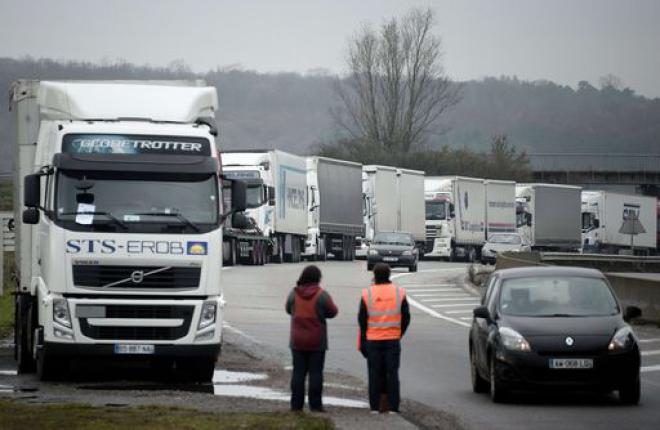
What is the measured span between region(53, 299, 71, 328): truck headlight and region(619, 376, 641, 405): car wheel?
20.1 ft

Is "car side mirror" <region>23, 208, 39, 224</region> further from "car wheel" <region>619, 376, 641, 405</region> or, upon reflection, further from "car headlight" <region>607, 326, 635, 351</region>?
"car wheel" <region>619, 376, 641, 405</region>

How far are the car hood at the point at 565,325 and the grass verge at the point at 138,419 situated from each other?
11.7 feet

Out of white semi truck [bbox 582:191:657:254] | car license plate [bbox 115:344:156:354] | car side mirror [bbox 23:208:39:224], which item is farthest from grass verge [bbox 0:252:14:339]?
white semi truck [bbox 582:191:657:254]

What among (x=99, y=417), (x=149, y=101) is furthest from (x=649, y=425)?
(x=149, y=101)

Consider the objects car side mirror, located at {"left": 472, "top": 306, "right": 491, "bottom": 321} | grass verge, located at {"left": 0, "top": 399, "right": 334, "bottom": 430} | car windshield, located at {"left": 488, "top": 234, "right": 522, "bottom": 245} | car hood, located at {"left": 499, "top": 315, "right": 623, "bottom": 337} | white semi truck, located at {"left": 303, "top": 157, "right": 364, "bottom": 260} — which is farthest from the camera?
car windshield, located at {"left": 488, "top": 234, "right": 522, "bottom": 245}

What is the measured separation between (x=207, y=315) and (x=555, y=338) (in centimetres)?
402

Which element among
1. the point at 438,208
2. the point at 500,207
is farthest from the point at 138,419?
the point at 500,207

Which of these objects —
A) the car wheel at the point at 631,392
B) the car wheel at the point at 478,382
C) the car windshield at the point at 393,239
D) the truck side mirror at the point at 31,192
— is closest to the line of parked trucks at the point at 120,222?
the truck side mirror at the point at 31,192

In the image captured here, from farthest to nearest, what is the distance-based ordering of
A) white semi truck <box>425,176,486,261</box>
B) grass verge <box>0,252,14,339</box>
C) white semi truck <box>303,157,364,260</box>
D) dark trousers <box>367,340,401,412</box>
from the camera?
white semi truck <box>425,176,486,261</box>
white semi truck <box>303,157,364,260</box>
grass verge <box>0,252,14,339</box>
dark trousers <box>367,340,401,412</box>

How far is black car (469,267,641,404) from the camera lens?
16.2m

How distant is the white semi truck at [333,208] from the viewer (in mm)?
63719

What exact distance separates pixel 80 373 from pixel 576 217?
70682 mm

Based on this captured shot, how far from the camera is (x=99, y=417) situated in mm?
13602

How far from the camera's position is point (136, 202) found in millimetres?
17766
